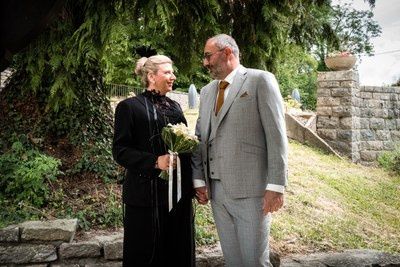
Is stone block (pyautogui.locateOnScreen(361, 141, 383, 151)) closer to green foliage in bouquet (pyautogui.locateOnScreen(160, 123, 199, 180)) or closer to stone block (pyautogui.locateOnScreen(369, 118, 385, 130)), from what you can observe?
stone block (pyautogui.locateOnScreen(369, 118, 385, 130))

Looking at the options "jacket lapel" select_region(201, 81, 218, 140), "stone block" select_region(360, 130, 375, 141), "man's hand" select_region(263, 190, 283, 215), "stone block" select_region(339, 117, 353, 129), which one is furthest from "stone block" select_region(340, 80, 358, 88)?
"man's hand" select_region(263, 190, 283, 215)

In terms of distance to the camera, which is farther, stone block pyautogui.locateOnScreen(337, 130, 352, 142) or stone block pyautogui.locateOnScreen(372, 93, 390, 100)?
stone block pyautogui.locateOnScreen(372, 93, 390, 100)

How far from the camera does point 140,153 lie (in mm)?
2553

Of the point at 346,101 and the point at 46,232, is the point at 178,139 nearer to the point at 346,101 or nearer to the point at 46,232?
the point at 46,232

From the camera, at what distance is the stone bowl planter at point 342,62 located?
9.91 metres

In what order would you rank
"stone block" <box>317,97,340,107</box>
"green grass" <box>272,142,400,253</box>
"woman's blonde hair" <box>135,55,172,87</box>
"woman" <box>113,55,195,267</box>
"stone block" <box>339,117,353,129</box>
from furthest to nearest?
"stone block" <box>317,97,340,107</box> < "stone block" <box>339,117,353,129</box> < "green grass" <box>272,142,400,253</box> < "woman's blonde hair" <box>135,55,172,87</box> < "woman" <box>113,55,195,267</box>

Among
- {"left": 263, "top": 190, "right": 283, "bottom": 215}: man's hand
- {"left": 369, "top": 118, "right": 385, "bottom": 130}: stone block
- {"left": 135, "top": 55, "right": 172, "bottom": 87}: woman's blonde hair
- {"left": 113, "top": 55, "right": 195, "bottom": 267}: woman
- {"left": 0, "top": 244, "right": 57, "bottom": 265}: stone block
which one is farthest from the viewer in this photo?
{"left": 369, "top": 118, "right": 385, "bottom": 130}: stone block

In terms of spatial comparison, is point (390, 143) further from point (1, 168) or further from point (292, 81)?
point (292, 81)

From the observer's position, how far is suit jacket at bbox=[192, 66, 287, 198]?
7.91ft

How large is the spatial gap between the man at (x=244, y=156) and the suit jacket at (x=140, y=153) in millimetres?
321

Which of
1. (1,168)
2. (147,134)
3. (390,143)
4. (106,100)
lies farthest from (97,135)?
(390,143)

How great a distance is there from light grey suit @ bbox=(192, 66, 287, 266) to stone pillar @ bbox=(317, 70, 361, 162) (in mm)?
8077

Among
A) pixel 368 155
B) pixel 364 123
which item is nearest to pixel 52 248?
pixel 368 155

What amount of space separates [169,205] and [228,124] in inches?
26.0
